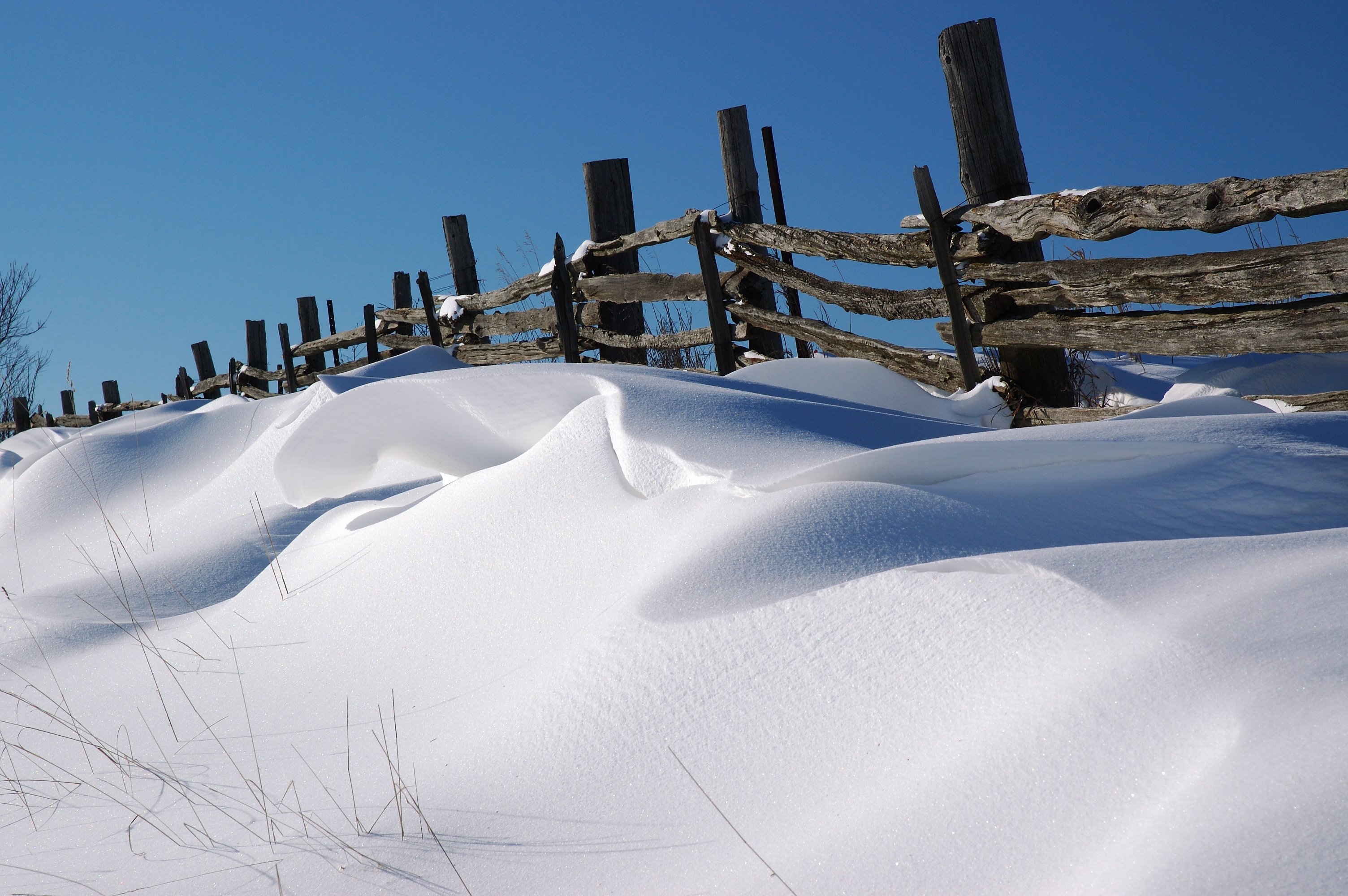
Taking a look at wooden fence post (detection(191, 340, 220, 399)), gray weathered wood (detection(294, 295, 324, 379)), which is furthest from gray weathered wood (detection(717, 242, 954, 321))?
wooden fence post (detection(191, 340, 220, 399))

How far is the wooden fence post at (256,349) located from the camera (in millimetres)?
13430

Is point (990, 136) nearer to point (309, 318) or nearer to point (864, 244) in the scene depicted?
point (864, 244)

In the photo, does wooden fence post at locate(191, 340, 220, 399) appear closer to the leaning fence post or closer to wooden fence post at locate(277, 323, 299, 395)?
wooden fence post at locate(277, 323, 299, 395)

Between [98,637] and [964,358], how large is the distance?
12.7 ft

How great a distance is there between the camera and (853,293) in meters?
5.06

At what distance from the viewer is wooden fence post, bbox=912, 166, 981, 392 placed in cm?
443

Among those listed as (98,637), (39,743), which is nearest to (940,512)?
(39,743)

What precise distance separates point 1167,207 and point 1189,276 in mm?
300

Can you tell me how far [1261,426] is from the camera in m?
2.29

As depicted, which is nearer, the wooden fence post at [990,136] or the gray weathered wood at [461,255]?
the wooden fence post at [990,136]

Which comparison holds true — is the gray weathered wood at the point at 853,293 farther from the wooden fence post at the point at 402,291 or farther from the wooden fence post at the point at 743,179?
the wooden fence post at the point at 402,291

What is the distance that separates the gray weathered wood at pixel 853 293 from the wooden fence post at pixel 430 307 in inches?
169

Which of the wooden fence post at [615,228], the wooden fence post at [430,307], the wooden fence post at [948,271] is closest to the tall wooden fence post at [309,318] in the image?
the wooden fence post at [430,307]

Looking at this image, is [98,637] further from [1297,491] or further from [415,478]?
[1297,491]
